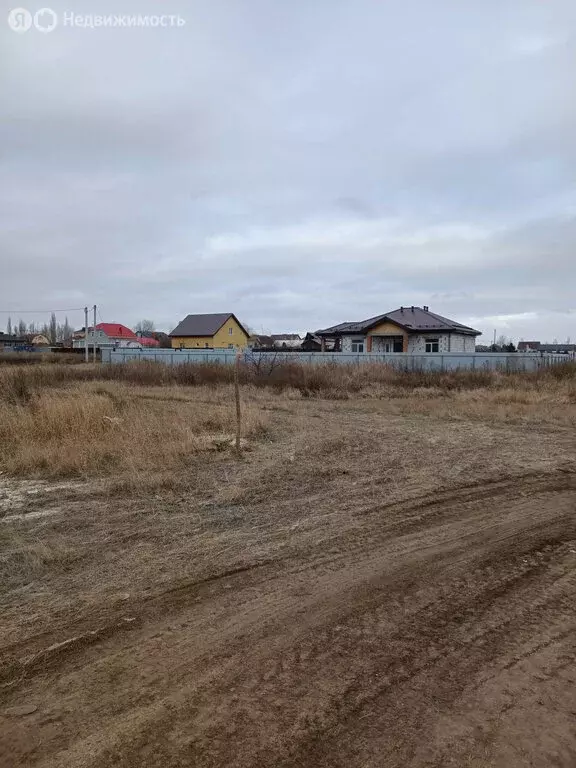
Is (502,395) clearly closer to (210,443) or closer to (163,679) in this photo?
(210,443)

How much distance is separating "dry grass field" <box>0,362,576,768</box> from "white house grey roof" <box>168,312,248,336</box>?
56380mm

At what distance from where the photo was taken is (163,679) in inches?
113

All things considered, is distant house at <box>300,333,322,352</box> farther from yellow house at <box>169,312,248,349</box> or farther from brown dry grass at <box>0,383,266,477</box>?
brown dry grass at <box>0,383,266,477</box>

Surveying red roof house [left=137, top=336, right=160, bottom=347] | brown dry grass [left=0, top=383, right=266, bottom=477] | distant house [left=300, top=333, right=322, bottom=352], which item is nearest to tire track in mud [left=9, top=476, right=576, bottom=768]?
brown dry grass [left=0, top=383, right=266, bottom=477]

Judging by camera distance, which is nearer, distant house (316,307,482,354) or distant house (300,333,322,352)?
distant house (316,307,482,354)

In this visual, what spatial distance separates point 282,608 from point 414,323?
121 ft

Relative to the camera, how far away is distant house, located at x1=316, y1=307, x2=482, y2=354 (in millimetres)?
37875

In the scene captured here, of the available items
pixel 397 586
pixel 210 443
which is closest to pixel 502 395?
pixel 210 443

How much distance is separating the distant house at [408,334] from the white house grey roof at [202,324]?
1019 inches

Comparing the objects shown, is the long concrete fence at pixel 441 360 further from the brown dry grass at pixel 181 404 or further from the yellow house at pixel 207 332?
the yellow house at pixel 207 332

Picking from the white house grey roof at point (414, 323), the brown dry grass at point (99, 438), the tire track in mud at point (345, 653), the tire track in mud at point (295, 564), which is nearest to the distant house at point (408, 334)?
the white house grey roof at point (414, 323)

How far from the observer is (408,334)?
3834 centimetres

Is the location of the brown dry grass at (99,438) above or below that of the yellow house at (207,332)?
below

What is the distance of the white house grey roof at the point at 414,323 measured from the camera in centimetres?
3788
